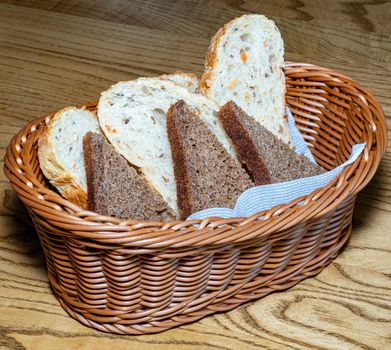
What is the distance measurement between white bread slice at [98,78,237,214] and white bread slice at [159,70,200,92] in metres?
0.08

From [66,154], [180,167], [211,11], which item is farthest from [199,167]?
[211,11]

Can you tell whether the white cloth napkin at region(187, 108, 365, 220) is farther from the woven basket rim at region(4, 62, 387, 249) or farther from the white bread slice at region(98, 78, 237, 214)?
the white bread slice at region(98, 78, 237, 214)

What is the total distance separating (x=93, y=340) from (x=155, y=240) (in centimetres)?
27

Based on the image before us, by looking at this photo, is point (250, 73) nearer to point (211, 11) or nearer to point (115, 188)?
point (115, 188)

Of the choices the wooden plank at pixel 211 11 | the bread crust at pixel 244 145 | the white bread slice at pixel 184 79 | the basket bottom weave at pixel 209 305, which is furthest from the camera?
the wooden plank at pixel 211 11

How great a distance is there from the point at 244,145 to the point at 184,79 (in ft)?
0.81

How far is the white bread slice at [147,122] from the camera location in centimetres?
146

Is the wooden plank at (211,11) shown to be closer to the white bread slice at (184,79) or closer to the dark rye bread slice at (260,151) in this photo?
the white bread slice at (184,79)

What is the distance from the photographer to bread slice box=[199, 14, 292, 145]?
160 cm

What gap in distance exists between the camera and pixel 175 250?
115 centimetres

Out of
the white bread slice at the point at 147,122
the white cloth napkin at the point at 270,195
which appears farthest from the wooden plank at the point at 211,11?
the white cloth napkin at the point at 270,195

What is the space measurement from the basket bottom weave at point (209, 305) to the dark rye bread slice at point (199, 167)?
0.17 metres

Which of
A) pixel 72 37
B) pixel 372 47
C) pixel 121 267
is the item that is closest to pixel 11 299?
pixel 121 267

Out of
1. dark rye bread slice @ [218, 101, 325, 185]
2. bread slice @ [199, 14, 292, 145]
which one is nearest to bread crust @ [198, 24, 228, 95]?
bread slice @ [199, 14, 292, 145]
